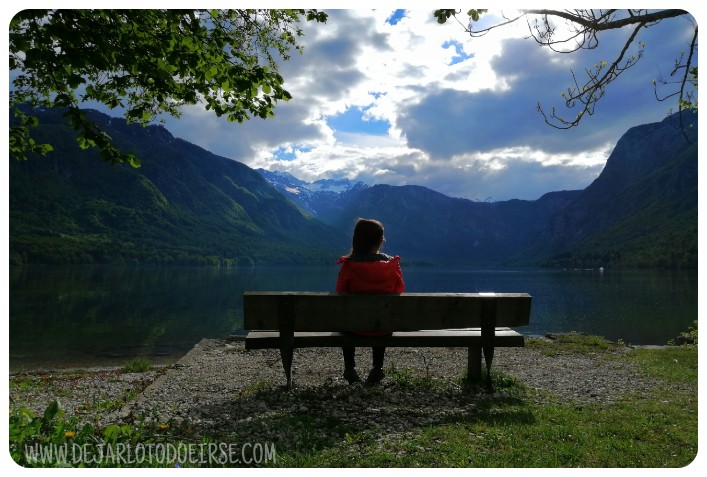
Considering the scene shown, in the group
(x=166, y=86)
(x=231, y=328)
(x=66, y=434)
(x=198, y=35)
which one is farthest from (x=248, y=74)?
(x=231, y=328)

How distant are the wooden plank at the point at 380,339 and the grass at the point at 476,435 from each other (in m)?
0.70

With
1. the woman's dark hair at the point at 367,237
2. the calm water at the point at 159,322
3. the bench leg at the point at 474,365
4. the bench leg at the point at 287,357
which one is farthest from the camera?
the calm water at the point at 159,322

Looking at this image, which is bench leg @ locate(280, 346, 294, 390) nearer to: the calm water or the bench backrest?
the bench backrest

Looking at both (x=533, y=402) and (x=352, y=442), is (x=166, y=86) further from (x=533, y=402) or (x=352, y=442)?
(x=533, y=402)

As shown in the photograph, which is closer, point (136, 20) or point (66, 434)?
point (66, 434)

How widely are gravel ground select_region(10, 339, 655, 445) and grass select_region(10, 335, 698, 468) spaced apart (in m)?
0.11

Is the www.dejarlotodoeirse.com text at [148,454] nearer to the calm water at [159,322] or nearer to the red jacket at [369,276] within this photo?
the red jacket at [369,276]

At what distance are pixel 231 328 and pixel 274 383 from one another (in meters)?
28.4

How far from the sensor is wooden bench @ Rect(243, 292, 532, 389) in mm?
6625

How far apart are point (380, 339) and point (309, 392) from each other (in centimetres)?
126

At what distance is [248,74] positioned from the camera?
7.45 metres

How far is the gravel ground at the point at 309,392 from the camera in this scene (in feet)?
18.3

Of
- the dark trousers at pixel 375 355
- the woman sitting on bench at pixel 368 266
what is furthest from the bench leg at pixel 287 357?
the woman sitting on bench at pixel 368 266

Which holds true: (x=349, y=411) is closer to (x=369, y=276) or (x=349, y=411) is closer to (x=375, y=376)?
(x=375, y=376)
